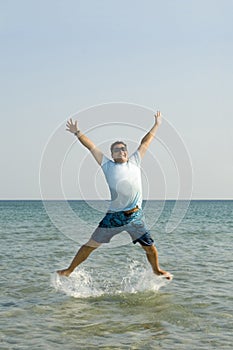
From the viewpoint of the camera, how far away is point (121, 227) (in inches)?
370

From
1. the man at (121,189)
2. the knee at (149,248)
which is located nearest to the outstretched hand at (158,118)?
the man at (121,189)

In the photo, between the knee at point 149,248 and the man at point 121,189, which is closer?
the man at point 121,189

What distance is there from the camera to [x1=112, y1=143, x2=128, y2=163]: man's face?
9156mm

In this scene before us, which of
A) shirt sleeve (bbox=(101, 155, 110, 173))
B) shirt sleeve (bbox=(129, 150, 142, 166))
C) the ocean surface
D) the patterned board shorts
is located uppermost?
shirt sleeve (bbox=(129, 150, 142, 166))

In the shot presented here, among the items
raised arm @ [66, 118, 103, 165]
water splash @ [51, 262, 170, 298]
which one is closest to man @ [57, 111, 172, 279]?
raised arm @ [66, 118, 103, 165]

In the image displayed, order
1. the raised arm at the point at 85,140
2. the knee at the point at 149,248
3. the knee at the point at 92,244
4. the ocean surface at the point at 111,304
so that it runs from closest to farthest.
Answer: the ocean surface at the point at 111,304 → the raised arm at the point at 85,140 → the knee at the point at 92,244 → the knee at the point at 149,248

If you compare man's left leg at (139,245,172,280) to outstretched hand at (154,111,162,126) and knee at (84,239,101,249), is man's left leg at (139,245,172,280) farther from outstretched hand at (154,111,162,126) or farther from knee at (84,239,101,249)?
outstretched hand at (154,111,162,126)

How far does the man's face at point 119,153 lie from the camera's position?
9156mm

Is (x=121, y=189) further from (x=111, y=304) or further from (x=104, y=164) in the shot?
(x=111, y=304)

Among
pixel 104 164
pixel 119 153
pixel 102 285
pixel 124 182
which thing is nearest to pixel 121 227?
pixel 124 182

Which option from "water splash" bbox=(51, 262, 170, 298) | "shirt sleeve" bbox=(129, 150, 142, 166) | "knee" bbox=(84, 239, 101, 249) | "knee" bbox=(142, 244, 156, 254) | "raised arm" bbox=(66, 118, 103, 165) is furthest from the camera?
"water splash" bbox=(51, 262, 170, 298)

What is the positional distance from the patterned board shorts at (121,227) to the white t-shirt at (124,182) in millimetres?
137

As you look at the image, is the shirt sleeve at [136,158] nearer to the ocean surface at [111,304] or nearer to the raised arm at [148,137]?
the raised arm at [148,137]

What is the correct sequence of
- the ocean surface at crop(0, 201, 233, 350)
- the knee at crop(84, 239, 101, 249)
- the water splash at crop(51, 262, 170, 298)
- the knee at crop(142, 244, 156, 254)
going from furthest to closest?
1. the water splash at crop(51, 262, 170, 298)
2. the knee at crop(142, 244, 156, 254)
3. the knee at crop(84, 239, 101, 249)
4. the ocean surface at crop(0, 201, 233, 350)
